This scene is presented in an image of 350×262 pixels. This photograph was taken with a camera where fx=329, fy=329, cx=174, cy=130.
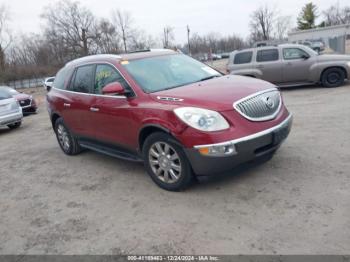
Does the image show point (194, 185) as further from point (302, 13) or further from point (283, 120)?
point (302, 13)

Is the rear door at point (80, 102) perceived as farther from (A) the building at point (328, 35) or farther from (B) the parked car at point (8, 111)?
(A) the building at point (328, 35)

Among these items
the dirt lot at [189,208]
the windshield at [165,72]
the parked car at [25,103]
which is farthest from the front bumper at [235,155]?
the parked car at [25,103]

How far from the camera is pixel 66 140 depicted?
21.7ft

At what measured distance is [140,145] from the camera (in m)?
4.55

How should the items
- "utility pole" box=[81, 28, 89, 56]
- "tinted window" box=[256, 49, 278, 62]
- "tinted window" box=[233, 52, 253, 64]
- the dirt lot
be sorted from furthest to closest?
"utility pole" box=[81, 28, 89, 56] < "tinted window" box=[233, 52, 253, 64] < "tinted window" box=[256, 49, 278, 62] < the dirt lot

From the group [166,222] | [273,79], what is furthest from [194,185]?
[273,79]

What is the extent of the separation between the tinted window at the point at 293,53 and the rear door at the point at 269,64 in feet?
0.88

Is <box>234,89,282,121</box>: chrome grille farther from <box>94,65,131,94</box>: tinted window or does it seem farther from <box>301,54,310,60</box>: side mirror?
<box>301,54,310,60</box>: side mirror

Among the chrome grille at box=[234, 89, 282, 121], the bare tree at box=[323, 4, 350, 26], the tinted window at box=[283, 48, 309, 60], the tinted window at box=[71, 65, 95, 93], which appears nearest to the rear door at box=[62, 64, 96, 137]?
the tinted window at box=[71, 65, 95, 93]

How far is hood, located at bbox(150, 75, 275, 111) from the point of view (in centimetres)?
388

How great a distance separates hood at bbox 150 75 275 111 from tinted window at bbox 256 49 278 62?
8.16 meters

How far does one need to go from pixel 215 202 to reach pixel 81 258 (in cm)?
161

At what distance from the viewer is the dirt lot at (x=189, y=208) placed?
3.13 m

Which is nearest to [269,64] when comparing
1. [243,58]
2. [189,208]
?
[243,58]
